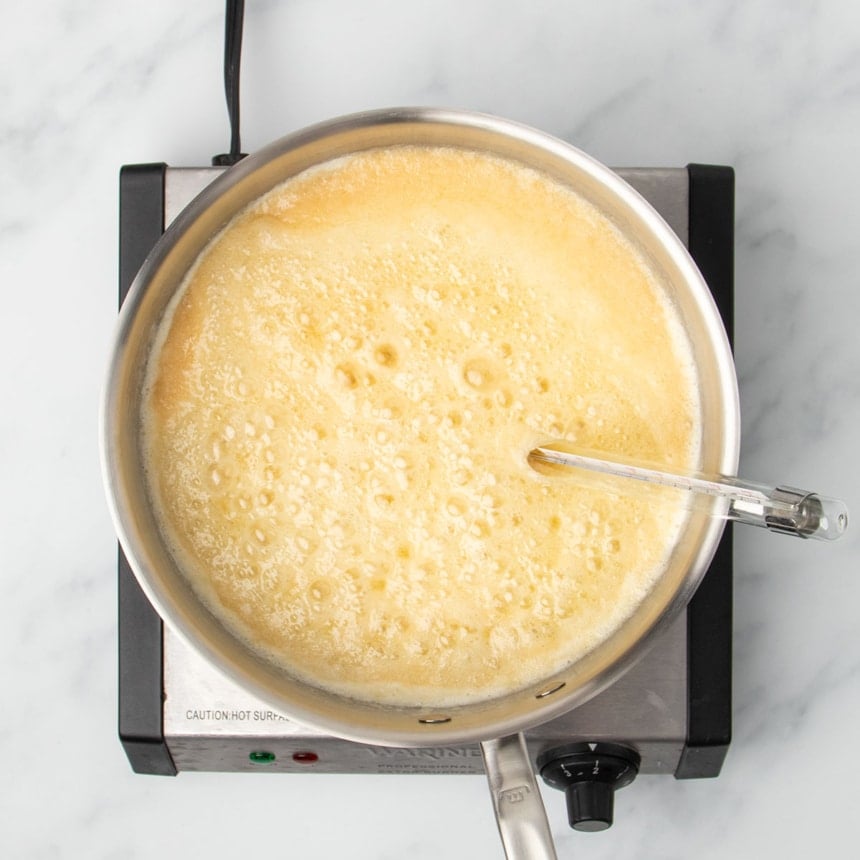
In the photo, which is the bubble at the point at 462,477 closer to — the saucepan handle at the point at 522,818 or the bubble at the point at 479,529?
the bubble at the point at 479,529

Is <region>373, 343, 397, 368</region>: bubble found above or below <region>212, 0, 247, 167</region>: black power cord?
below

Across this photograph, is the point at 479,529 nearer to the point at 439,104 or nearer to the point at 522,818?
the point at 522,818

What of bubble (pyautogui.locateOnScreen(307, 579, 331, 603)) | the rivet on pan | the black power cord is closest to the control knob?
the rivet on pan

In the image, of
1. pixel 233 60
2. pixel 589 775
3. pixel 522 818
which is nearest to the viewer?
pixel 522 818

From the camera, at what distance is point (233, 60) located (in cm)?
85

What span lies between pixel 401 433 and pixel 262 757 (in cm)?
30

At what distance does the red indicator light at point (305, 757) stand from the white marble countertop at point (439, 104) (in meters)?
0.12

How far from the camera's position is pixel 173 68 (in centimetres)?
90

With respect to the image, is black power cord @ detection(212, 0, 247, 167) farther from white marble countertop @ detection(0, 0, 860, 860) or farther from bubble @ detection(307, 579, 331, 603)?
bubble @ detection(307, 579, 331, 603)

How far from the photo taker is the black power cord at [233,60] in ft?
2.76

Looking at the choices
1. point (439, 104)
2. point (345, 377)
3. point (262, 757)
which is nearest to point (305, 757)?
point (262, 757)

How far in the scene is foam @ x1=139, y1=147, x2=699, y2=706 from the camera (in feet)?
2.13

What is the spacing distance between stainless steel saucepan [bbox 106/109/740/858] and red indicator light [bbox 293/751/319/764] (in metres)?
0.14

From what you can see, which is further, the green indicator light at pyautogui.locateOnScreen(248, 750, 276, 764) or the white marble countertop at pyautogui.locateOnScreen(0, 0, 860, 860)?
the white marble countertop at pyautogui.locateOnScreen(0, 0, 860, 860)
